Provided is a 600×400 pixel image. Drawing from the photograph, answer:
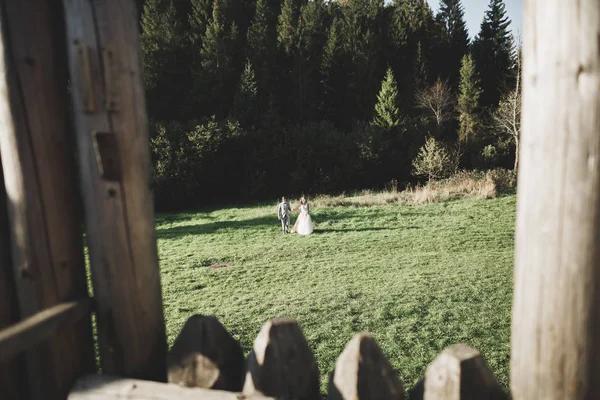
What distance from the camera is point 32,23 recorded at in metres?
1.39

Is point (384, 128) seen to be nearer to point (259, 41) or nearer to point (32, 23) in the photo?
point (259, 41)

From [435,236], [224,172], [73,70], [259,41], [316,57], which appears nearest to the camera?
[73,70]

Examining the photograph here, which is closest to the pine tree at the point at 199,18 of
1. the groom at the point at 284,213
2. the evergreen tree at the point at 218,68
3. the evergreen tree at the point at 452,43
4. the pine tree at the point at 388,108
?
the evergreen tree at the point at 218,68

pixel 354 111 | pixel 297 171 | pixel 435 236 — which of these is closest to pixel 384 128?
pixel 354 111

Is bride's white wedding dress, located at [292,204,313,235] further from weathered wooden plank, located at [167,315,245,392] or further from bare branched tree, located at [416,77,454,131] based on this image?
bare branched tree, located at [416,77,454,131]

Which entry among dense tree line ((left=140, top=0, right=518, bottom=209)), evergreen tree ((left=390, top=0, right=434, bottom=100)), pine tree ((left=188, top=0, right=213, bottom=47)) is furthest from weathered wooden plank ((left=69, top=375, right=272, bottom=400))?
pine tree ((left=188, top=0, right=213, bottom=47))

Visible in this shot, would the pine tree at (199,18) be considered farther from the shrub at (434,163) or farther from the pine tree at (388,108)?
the shrub at (434,163)

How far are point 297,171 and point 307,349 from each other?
2471 centimetres

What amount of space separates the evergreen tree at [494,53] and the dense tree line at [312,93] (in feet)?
0.36

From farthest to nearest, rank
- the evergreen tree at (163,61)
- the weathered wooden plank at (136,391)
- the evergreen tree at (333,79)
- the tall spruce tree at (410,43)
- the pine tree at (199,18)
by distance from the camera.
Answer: the tall spruce tree at (410,43) < the pine tree at (199,18) < the evergreen tree at (333,79) < the evergreen tree at (163,61) < the weathered wooden plank at (136,391)

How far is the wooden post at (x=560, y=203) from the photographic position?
0.96 m

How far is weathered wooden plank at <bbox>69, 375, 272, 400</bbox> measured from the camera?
4.35 ft

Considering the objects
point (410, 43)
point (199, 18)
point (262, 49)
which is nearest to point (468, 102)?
point (410, 43)

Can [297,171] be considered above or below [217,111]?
below
